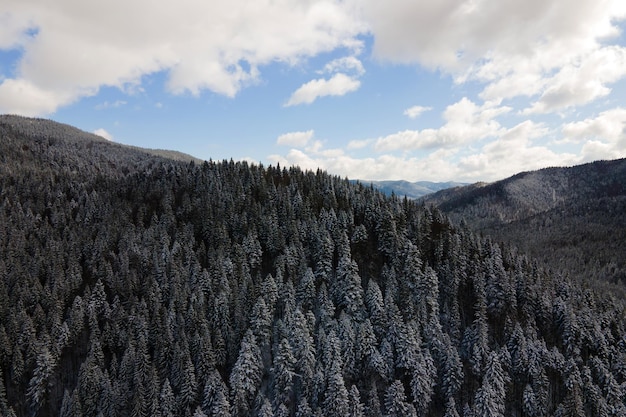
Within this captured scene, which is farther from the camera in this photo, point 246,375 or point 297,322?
point 297,322

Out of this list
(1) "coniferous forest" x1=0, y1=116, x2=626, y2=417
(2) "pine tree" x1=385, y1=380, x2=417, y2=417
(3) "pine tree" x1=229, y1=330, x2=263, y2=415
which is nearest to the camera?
(2) "pine tree" x1=385, y1=380, x2=417, y2=417

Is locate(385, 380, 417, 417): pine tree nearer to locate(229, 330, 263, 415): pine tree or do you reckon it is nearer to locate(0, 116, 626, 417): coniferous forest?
locate(0, 116, 626, 417): coniferous forest

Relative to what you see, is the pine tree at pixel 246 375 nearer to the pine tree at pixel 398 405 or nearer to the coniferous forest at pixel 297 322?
the coniferous forest at pixel 297 322

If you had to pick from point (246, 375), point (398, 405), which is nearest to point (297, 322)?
point (246, 375)

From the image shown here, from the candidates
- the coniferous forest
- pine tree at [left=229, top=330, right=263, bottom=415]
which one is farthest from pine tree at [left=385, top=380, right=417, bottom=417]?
pine tree at [left=229, top=330, right=263, bottom=415]

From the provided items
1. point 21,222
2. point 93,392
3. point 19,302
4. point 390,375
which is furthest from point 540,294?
point 21,222

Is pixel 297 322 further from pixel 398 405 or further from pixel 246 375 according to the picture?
pixel 398 405

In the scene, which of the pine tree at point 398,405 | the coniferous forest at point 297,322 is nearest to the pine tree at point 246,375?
the coniferous forest at point 297,322

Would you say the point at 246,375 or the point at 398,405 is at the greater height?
the point at 246,375
